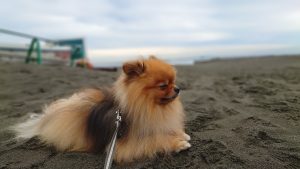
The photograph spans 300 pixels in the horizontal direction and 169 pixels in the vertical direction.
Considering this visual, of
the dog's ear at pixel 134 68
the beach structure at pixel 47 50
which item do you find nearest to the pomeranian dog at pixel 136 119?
the dog's ear at pixel 134 68

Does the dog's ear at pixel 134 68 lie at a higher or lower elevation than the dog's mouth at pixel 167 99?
higher

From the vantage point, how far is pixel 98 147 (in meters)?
3.44

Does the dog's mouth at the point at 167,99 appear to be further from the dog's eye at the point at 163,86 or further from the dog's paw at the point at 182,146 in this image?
the dog's paw at the point at 182,146

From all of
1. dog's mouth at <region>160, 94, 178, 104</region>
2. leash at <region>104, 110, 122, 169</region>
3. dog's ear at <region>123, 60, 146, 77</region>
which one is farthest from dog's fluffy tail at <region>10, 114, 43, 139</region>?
dog's mouth at <region>160, 94, 178, 104</region>

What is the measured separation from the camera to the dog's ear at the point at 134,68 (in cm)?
320

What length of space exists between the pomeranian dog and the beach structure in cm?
1042

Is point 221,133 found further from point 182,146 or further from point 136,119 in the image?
point 136,119

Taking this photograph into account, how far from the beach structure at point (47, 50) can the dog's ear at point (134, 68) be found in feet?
35.6

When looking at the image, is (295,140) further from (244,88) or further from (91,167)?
(244,88)

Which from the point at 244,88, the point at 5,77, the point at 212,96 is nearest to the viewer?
the point at 212,96

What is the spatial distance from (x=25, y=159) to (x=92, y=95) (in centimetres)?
92

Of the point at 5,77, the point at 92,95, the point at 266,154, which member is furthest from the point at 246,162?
the point at 5,77

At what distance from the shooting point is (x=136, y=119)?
3.23 metres

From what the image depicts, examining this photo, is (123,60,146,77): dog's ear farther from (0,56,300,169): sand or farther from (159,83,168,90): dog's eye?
(0,56,300,169): sand
